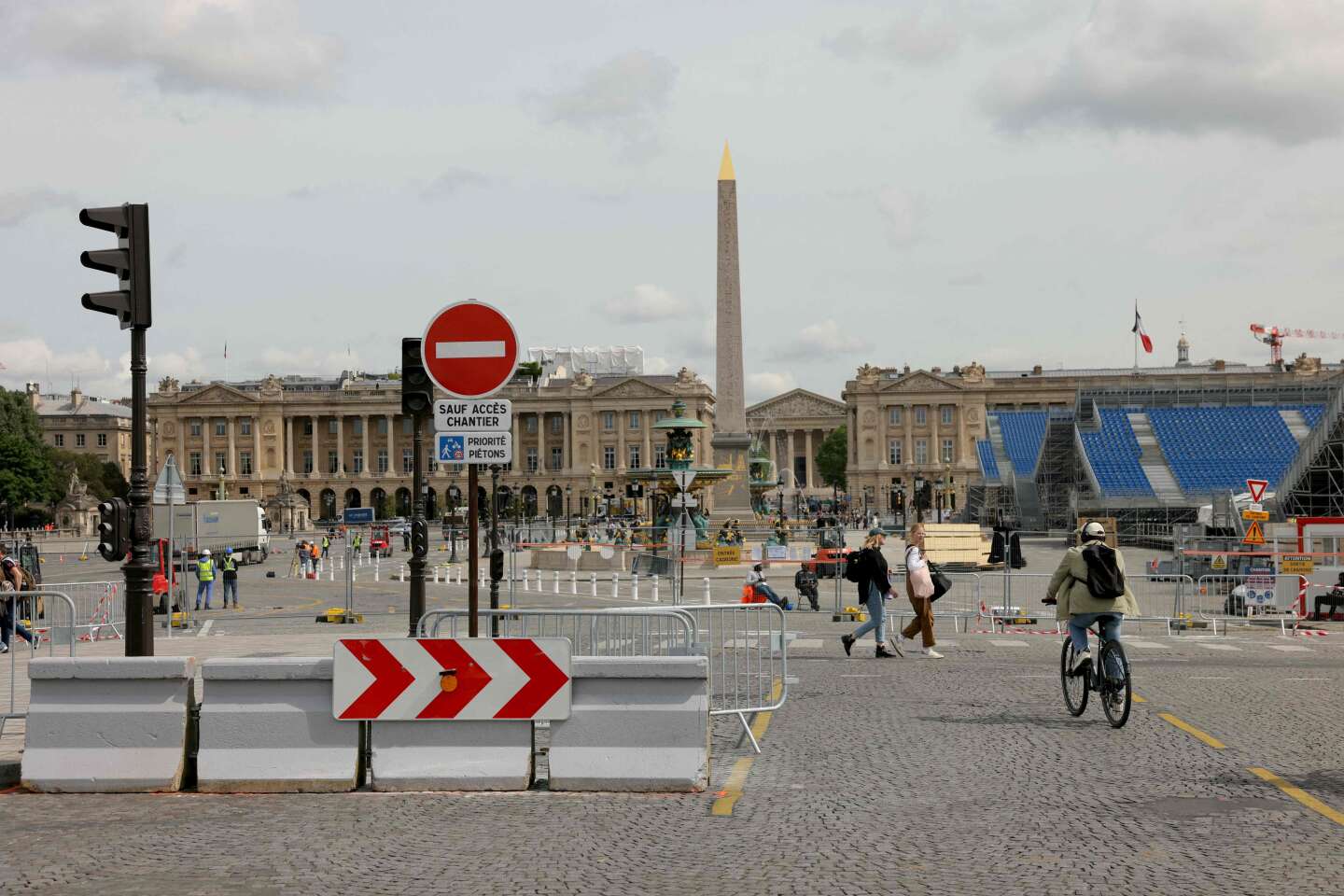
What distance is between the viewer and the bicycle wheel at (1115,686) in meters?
12.2

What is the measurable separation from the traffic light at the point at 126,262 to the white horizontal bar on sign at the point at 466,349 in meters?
2.99

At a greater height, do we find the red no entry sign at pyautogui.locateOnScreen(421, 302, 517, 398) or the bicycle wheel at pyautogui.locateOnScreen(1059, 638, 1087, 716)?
the red no entry sign at pyautogui.locateOnScreen(421, 302, 517, 398)

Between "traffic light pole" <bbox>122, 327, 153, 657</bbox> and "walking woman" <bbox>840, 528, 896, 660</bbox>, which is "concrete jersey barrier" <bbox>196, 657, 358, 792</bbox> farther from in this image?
"walking woman" <bbox>840, 528, 896, 660</bbox>

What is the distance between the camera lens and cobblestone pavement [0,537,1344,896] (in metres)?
7.25

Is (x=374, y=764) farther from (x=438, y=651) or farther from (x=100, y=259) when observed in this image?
(x=100, y=259)

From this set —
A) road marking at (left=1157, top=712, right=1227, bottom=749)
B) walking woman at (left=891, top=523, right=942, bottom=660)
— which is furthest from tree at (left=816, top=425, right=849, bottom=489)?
road marking at (left=1157, top=712, right=1227, bottom=749)

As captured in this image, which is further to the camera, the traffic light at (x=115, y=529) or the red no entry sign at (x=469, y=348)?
the traffic light at (x=115, y=529)

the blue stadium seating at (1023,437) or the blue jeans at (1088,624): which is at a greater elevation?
the blue stadium seating at (1023,437)

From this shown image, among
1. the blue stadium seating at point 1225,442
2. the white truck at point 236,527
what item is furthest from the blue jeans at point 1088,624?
the blue stadium seating at point 1225,442

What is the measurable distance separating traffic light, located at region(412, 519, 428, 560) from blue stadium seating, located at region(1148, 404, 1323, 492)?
231 ft

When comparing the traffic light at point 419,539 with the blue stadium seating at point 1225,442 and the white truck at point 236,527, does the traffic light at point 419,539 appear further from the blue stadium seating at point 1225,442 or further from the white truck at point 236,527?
the blue stadium seating at point 1225,442

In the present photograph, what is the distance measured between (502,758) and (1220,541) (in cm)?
3992

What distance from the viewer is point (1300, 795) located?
9.26m

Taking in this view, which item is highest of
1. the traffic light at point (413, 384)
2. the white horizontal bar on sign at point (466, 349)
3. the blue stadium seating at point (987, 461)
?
the blue stadium seating at point (987, 461)
